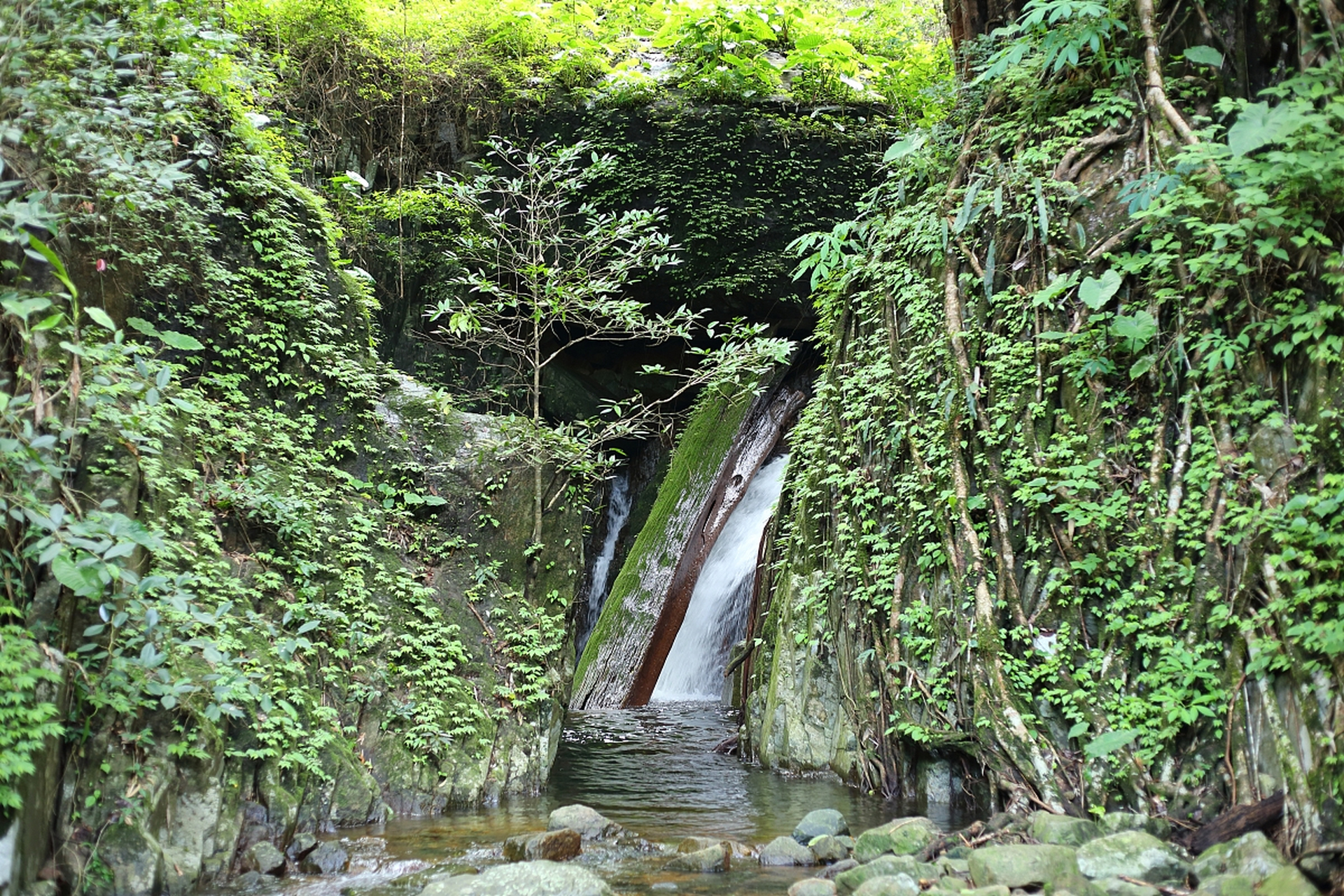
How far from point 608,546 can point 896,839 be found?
944 centimetres

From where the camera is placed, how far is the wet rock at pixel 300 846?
438cm

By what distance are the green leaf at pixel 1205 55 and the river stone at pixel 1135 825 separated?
420 centimetres

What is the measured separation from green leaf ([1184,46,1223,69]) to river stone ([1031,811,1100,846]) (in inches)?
169

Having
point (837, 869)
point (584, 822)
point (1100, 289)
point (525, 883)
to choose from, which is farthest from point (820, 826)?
point (1100, 289)

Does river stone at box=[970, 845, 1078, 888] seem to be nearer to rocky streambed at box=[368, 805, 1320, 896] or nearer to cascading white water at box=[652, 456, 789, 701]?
rocky streambed at box=[368, 805, 1320, 896]

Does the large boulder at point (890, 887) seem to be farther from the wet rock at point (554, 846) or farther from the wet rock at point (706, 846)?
the wet rock at point (554, 846)

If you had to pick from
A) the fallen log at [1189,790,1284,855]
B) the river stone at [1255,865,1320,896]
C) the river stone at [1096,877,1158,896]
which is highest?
the fallen log at [1189,790,1284,855]

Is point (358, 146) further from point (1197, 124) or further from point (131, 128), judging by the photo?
point (1197, 124)

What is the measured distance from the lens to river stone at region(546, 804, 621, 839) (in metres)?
4.88

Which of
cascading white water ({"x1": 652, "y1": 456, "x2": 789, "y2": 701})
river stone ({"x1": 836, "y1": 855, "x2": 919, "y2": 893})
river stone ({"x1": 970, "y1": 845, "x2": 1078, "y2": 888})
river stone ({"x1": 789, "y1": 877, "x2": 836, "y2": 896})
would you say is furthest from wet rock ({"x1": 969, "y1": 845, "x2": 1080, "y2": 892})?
cascading white water ({"x1": 652, "y1": 456, "x2": 789, "y2": 701})

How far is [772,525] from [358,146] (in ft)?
25.6

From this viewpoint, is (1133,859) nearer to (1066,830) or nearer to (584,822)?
(1066,830)

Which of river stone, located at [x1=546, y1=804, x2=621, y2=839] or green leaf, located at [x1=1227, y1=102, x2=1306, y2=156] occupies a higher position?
green leaf, located at [x1=1227, y1=102, x2=1306, y2=156]

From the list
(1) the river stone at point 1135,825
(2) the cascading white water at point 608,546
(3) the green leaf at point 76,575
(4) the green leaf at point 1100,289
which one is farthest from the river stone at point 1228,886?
(2) the cascading white water at point 608,546
